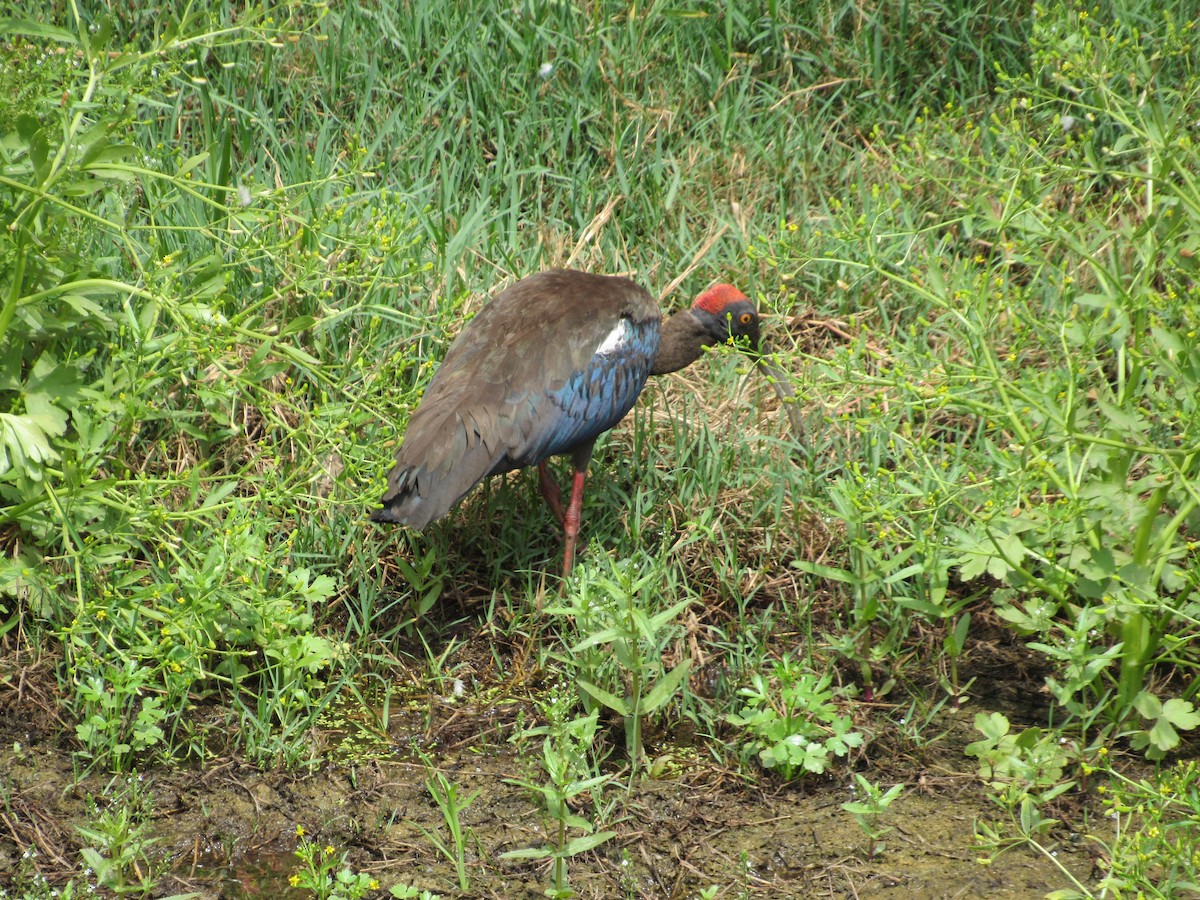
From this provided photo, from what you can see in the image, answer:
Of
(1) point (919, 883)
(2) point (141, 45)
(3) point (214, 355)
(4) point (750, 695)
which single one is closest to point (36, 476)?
(3) point (214, 355)

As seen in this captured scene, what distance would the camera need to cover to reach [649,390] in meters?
5.99

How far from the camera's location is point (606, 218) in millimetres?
6375

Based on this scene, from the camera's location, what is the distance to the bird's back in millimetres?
4664

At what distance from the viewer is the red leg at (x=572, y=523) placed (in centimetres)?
526

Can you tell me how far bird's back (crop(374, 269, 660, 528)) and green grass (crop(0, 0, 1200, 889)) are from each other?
189 millimetres

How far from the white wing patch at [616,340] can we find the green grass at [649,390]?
0.44 m

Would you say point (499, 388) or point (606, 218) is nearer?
point (499, 388)

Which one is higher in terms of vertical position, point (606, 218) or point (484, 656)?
point (606, 218)

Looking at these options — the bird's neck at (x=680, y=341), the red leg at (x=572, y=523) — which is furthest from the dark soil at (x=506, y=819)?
the bird's neck at (x=680, y=341)

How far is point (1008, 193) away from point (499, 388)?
1821 mm

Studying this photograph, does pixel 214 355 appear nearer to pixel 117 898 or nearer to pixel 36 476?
pixel 36 476

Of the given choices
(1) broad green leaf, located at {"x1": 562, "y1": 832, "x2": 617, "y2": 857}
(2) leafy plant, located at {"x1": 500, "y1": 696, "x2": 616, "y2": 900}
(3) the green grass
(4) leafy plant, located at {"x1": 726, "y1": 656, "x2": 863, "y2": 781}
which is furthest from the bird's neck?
(1) broad green leaf, located at {"x1": 562, "y1": 832, "x2": 617, "y2": 857}

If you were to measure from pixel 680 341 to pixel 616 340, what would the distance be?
0.56 metres

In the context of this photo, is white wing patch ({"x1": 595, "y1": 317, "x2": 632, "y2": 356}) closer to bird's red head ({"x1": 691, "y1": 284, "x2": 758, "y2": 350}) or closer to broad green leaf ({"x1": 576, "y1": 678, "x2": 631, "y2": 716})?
bird's red head ({"x1": 691, "y1": 284, "x2": 758, "y2": 350})
